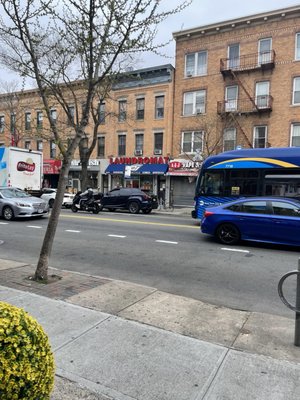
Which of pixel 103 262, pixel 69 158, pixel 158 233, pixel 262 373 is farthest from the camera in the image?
pixel 158 233

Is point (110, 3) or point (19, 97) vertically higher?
point (19, 97)

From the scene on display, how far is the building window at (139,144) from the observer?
94.7 ft

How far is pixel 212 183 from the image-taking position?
44.9ft

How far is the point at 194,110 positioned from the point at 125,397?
25596 millimetres

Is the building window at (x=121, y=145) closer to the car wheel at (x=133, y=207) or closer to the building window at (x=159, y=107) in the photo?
the building window at (x=159, y=107)

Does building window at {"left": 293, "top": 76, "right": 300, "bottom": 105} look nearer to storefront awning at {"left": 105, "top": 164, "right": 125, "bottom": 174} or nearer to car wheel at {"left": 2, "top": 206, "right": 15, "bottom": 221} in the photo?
storefront awning at {"left": 105, "top": 164, "right": 125, "bottom": 174}

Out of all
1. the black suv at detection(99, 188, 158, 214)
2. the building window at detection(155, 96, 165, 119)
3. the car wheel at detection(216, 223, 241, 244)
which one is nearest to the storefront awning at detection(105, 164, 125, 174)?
the building window at detection(155, 96, 165, 119)

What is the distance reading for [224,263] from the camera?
757cm

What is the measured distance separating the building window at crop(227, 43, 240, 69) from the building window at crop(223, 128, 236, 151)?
4.68 metres

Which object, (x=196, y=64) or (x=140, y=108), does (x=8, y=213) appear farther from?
(x=196, y=64)

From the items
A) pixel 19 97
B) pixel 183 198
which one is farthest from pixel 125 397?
pixel 19 97

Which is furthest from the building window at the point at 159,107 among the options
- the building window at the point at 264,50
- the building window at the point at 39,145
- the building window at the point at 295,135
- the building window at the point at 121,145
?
the building window at the point at 39,145

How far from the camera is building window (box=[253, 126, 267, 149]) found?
24.1 meters

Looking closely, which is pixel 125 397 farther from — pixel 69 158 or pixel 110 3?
pixel 110 3
